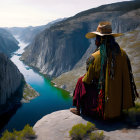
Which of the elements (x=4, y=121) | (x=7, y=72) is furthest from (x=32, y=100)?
(x=4, y=121)

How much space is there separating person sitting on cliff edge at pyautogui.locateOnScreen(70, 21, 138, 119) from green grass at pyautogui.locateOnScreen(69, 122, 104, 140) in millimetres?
646

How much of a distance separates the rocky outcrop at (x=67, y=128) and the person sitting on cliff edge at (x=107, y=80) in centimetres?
40

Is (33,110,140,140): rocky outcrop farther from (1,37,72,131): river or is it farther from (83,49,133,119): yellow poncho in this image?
(1,37,72,131): river

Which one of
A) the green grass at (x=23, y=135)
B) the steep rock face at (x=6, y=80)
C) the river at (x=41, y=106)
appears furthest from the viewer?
the steep rock face at (x=6, y=80)

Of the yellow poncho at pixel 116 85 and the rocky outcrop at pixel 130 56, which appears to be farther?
the rocky outcrop at pixel 130 56

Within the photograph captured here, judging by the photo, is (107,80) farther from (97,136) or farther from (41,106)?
(41,106)

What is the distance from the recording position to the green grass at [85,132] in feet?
21.3

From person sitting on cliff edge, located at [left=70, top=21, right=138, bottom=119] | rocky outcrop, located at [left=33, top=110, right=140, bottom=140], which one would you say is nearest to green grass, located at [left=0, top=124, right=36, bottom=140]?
rocky outcrop, located at [left=33, top=110, right=140, bottom=140]

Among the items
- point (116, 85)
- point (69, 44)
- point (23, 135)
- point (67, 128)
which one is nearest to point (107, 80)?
point (116, 85)

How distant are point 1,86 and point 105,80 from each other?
172 feet

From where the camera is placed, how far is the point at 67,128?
7438 millimetres

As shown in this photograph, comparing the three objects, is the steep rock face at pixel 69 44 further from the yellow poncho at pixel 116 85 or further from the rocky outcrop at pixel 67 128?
the yellow poncho at pixel 116 85

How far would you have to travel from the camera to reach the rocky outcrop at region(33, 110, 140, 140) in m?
6.61

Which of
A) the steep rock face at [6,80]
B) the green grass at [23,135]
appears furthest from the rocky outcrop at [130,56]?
the green grass at [23,135]
